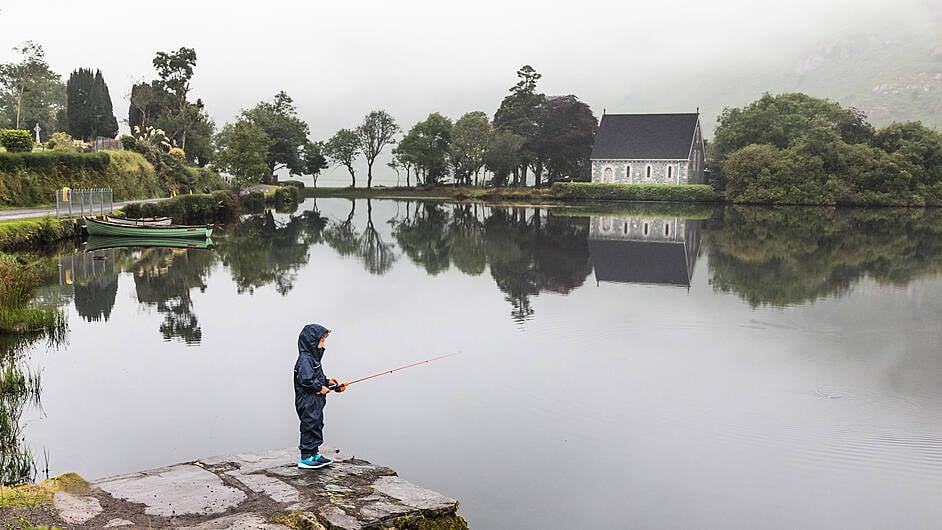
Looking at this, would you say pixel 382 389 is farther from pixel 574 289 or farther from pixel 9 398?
pixel 574 289

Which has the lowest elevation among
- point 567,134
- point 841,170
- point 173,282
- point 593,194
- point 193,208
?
point 173,282

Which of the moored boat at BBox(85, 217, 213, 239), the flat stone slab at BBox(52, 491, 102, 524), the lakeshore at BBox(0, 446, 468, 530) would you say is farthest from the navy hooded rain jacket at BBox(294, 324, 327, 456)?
the moored boat at BBox(85, 217, 213, 239)

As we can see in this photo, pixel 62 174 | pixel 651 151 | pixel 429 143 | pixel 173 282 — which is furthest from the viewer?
pixel 429 143

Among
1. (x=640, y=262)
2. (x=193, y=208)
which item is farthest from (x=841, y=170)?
(x=193, y=208)

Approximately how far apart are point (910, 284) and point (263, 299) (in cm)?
1824

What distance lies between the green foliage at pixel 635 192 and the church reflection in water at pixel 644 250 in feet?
87.8

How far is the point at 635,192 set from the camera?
7644 centimetres

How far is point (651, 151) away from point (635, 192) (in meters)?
→ 9.02

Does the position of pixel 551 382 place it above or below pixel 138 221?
below

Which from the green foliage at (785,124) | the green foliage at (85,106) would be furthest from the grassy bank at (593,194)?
the green foliage at (85,106)

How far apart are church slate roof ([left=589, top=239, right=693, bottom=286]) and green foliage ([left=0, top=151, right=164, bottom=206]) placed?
76.3 ft

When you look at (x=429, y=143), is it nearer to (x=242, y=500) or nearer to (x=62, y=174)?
(x=62, y=174)

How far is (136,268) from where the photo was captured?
937 inches

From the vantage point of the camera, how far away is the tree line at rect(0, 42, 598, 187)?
218 ft
